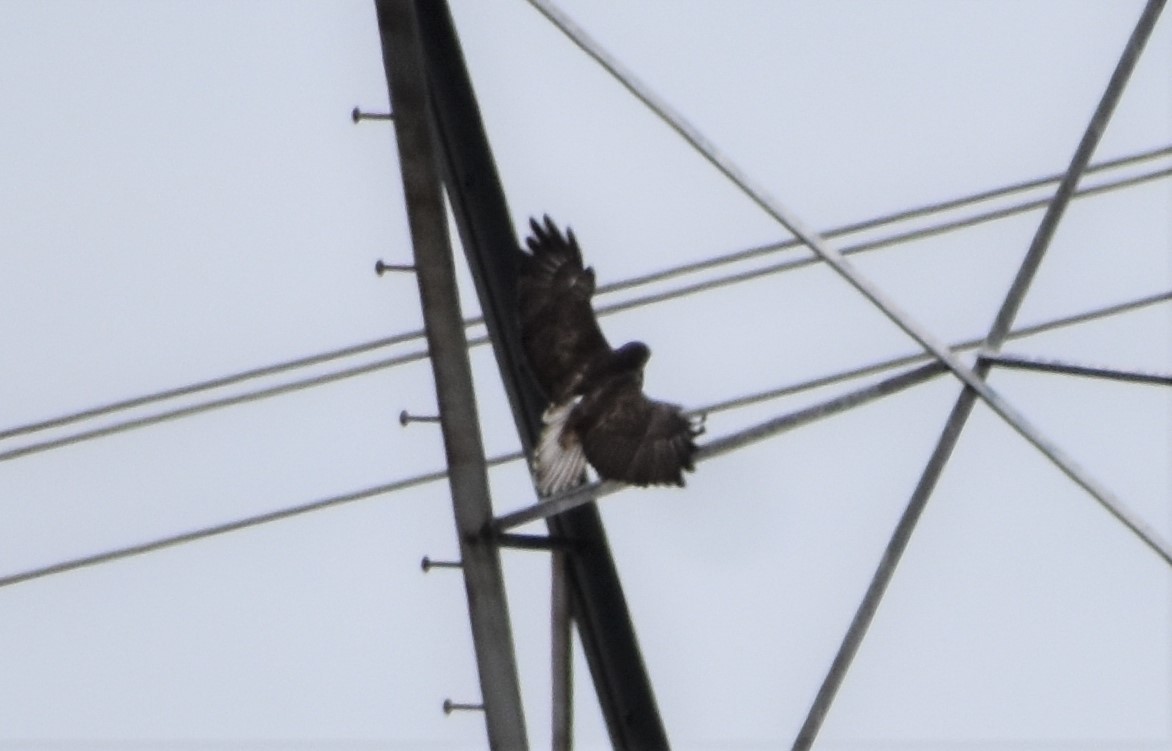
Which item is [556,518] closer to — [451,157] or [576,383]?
[576,383]

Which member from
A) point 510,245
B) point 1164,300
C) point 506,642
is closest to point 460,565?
point 506,642

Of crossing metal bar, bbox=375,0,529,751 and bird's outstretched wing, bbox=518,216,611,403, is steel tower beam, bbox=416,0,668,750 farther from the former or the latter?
crossing metal bar, bbox=375,0,529,751

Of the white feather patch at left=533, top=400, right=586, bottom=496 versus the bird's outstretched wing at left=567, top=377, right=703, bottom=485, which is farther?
the white feather patch at left=533, top=400, right=586, bottom=496

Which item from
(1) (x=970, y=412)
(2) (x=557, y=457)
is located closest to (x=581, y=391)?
(2) (x=557, y=457)

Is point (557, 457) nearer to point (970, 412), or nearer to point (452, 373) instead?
point (452, 373)

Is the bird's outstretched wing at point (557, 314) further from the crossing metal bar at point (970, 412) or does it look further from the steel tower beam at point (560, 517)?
the crossing metal bar at point (970, 412)

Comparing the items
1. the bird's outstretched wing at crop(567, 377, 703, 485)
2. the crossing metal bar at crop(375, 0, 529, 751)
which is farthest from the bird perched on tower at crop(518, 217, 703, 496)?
the crossing metal bar at crop(375, 0, 529, 751)
